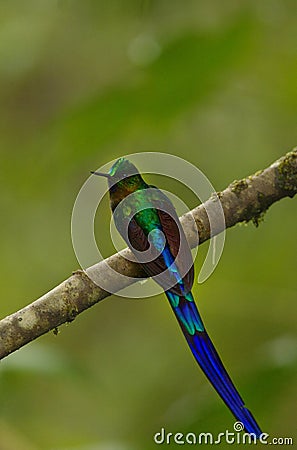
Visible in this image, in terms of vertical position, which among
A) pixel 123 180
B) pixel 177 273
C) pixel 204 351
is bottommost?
pixel 204 351

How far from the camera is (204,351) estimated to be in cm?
225

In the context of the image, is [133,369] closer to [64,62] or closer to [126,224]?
[64,62]

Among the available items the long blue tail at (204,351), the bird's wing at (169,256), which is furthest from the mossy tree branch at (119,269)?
the long blue tail at (204,351)

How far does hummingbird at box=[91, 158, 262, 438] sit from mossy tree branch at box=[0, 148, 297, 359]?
7 centimetres

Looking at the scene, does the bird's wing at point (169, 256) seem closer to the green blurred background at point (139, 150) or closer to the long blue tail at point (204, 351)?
the long blue tail at point (204, 351)

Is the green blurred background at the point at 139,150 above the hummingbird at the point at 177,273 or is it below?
above

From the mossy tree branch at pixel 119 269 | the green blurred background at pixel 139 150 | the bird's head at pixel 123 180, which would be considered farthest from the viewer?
the green blurred background at pixel 139 150

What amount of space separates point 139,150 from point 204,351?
1.98 meters

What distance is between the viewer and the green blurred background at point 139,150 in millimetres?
2670

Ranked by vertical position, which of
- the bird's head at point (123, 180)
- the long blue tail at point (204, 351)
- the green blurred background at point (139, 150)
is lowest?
the long blue tail at point (204, 351)

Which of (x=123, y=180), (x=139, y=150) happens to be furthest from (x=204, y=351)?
(x=139, y=150)

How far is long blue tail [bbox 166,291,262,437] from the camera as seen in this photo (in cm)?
222

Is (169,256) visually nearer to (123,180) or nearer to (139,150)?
(123,180)

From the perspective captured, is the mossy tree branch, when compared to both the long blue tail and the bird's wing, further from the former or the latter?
the long blue tail
